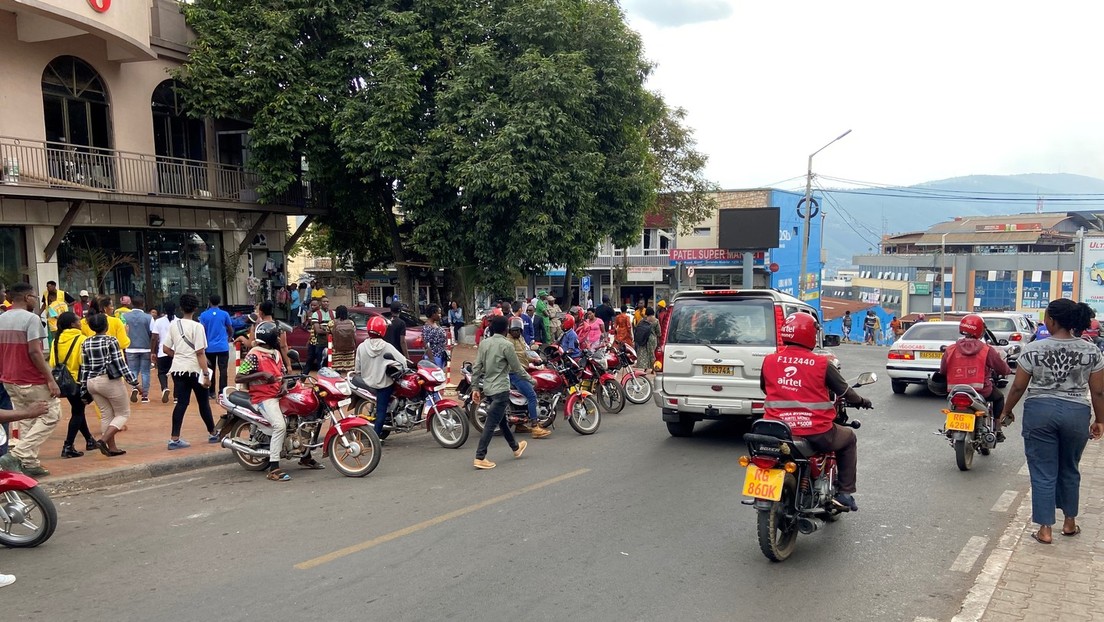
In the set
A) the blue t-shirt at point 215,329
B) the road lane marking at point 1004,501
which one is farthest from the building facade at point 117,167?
the road lane marking at point 1004,501

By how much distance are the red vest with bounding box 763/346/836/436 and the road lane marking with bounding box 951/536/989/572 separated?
4.23 ft

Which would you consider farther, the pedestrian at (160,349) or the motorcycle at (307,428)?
the pedestrian at (160,349)

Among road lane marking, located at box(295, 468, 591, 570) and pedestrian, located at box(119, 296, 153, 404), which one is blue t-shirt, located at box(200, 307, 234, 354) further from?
road lane marking, located at box(295, 468, 591, 570)

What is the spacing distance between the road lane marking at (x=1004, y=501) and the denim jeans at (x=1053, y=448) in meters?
1.12

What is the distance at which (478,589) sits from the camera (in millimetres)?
4891

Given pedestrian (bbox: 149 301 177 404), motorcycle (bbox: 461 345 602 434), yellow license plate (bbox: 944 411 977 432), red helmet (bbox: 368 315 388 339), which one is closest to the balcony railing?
pedestrian (bbox: 149 301 177 404)

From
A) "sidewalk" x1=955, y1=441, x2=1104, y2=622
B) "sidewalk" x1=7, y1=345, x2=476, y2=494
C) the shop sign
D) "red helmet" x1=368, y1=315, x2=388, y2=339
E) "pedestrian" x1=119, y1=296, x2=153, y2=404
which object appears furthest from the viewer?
the shop sign

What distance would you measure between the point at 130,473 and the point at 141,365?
500 centimetres

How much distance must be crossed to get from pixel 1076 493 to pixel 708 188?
27758 millimetres

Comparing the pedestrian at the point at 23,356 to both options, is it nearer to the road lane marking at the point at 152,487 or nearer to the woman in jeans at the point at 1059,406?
the road lane marking at the point at 152,487

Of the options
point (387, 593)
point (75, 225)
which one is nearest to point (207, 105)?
point (75, 225)

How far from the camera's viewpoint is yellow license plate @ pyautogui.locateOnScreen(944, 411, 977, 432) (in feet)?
25.6

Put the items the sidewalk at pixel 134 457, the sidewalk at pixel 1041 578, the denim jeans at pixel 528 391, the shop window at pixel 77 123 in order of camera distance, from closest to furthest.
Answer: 1. the sidewalk at pixel 1041 578
2. the sidewalk at pixel 134 457
3. the denim jeans at pixel 528 391
4. the shop window at pixel 77 123

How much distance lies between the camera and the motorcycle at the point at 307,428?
26.1ft
